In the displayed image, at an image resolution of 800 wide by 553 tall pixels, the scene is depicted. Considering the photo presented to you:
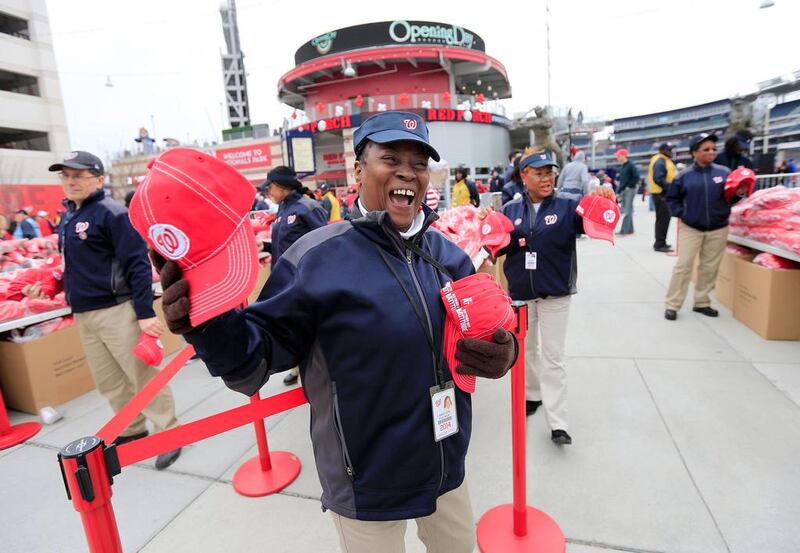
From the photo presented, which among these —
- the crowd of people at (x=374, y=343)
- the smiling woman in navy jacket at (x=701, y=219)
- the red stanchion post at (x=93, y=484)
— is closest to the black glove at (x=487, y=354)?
the crowd of people at (x=374, y=343)

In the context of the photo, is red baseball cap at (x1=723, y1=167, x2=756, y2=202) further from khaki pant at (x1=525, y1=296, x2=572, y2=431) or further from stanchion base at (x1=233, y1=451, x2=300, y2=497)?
stanchion base at (x1=233, y1=451, x2=300, y2=497)

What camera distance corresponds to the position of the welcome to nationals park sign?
2569 centimetres

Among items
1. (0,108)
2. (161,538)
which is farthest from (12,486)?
(0,108)

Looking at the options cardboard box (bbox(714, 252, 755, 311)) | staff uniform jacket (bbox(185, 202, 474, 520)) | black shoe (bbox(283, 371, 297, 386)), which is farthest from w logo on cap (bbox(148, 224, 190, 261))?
cardboard box (bbox(714, 252, 755, 311))

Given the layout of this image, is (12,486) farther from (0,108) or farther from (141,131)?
(141,131)

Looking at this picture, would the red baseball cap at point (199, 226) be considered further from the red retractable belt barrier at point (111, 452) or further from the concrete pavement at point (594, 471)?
the concrete pavement at point (594, 471)

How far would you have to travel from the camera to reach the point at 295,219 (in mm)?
4082

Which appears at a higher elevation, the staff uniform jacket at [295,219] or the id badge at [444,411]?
the staff uniform jacket at [295,219]

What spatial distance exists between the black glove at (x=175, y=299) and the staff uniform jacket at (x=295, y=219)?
3120 mm

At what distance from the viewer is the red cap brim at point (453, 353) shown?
1342 mm

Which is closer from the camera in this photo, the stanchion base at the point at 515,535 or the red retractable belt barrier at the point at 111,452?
the red retractable belt barrier at the point at 111,452

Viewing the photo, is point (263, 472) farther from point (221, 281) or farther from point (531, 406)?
point (221, 281)

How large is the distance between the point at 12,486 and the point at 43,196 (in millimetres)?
30983

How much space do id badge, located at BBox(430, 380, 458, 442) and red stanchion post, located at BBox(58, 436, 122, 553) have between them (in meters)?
0.88
